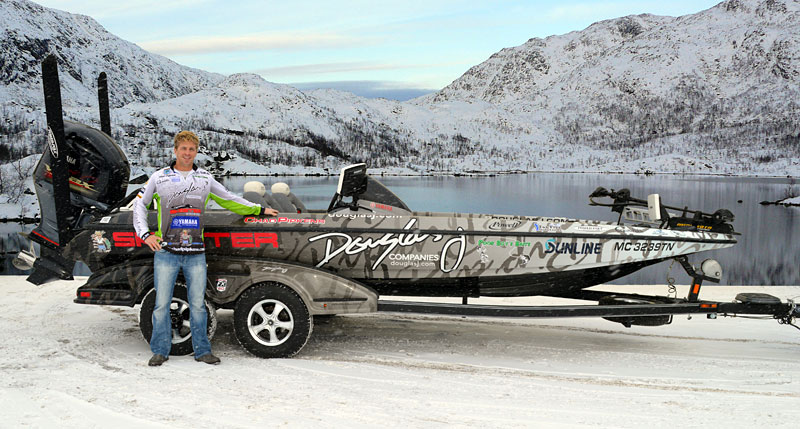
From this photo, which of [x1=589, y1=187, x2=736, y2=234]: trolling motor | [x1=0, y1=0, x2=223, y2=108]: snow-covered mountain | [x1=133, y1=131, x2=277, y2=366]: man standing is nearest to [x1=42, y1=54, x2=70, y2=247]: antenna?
[x1=133, y1=131, x2=277, y2=366]: man standing

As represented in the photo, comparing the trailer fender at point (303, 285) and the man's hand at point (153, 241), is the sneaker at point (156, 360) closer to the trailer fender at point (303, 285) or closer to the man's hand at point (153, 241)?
the trailer fender at point (303, 285)

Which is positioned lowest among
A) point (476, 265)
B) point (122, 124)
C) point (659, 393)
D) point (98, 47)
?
point (659, 393)

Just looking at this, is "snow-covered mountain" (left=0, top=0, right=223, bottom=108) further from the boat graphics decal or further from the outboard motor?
the boat graphics decal

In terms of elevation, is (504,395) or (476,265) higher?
(476,265)

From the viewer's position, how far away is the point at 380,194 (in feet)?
15.4

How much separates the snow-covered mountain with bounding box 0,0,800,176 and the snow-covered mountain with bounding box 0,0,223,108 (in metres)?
0.05

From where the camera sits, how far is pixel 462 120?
84.8 feet

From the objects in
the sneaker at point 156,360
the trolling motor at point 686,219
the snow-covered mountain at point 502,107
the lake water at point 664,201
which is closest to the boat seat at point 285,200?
the sneaker at point 156,360

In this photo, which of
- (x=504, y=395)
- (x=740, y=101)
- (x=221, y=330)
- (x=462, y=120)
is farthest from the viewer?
(x=740, y=101)

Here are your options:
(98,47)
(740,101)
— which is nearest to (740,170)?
(740,101)

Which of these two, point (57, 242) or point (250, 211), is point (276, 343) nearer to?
point (250, 211)

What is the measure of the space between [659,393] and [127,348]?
3619 millimetres

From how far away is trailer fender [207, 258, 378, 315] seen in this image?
4184mm

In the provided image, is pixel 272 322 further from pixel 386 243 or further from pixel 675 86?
pixel 675 86
